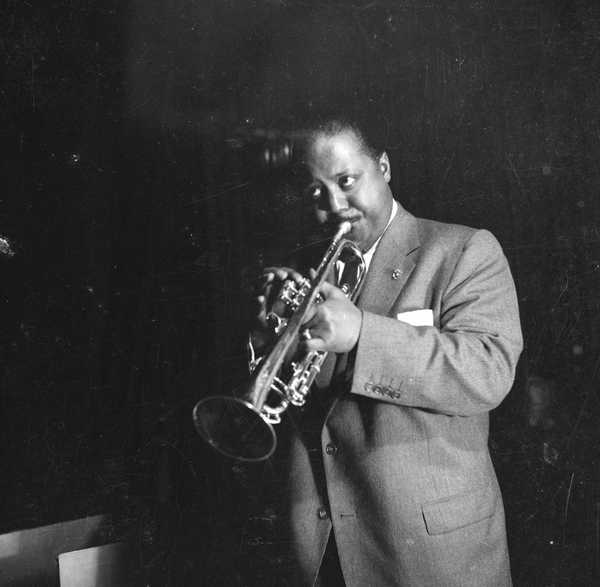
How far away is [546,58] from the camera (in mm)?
2215

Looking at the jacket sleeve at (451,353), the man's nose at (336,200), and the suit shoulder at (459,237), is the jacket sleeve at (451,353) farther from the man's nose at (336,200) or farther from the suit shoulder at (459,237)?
the man's nose at (336,200)

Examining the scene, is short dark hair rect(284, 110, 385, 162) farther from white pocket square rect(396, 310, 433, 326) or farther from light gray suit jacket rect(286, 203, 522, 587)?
white pocket square rect(396, 310, 433, 326)

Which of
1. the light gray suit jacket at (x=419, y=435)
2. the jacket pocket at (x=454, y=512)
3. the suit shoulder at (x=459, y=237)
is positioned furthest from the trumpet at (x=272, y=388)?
the jacket pocket at (x=454, y=512)

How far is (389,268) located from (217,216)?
3.07 feet

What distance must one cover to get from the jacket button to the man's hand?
36 cm

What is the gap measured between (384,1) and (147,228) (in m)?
1.39

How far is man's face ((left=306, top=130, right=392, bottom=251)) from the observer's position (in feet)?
6.23

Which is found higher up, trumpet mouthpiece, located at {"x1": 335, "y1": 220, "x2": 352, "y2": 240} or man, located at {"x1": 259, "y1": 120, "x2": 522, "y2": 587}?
trumpet mouthpiece, located at {"x1": 335, "y1": 220, "x2": 352, "y2": 240}

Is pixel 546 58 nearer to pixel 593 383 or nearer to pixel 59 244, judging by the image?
pixel 593 383

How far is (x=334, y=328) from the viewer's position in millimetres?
1448

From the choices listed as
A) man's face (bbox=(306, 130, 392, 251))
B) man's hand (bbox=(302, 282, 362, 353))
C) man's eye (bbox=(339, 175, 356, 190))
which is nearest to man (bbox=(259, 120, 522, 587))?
man's hand (bbox=(302, 282, 362, 353))

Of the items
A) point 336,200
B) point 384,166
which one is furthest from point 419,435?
point 384,166

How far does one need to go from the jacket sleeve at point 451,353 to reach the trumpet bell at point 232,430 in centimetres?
34

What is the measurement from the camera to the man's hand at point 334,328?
145 centimetres
